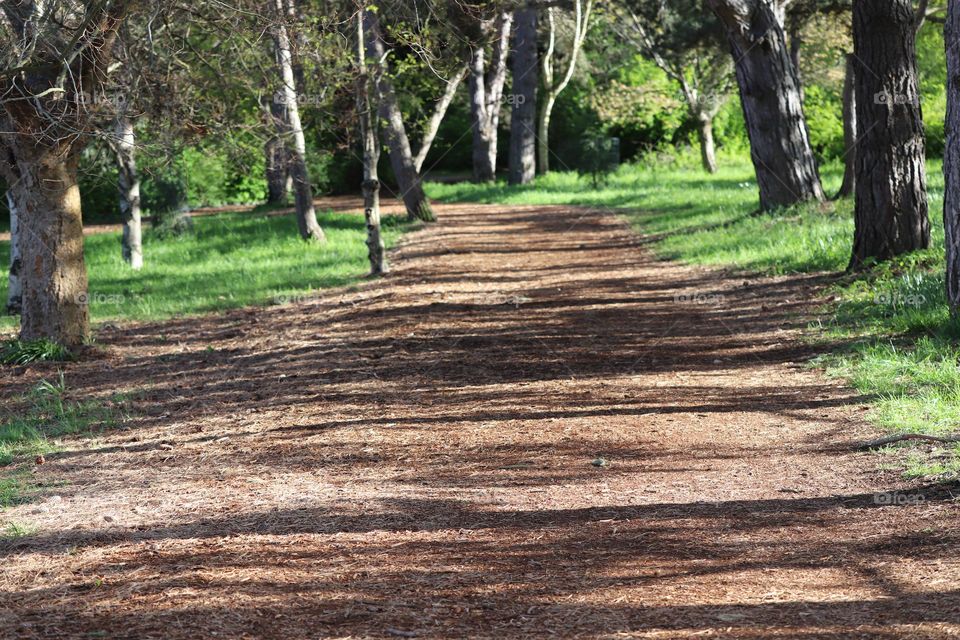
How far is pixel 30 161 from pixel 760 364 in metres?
6.66

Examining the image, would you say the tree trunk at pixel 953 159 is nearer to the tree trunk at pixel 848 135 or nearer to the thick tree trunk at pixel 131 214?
the tree trunk at pixel 848 135

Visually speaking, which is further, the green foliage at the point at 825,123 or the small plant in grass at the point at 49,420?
the green foliage at the point at 825,123

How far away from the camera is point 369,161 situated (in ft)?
44.3

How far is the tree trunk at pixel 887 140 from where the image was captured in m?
11.2

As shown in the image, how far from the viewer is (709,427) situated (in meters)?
6.87

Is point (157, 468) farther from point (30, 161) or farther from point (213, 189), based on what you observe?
point (213, 189)

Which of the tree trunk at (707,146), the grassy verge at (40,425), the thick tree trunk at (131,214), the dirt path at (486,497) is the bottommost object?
the dirt path at (486,497)

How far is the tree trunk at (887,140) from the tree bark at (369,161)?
217 inches

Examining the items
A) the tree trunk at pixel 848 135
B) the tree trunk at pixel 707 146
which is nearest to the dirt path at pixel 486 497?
the tree trunk at pixel 848 135

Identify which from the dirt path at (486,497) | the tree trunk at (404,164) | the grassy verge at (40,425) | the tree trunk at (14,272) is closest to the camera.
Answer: the dirt path at (486,497)

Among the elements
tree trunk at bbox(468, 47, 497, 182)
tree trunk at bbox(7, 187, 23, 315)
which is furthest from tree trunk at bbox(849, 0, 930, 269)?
tree trunk at bbox(468, 47, 497, 182)

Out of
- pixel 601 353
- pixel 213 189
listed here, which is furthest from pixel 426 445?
pixel 213 189

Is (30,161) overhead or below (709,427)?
overhead

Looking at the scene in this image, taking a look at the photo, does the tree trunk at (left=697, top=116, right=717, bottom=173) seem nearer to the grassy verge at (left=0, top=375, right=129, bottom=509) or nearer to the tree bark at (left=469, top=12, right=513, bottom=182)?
the tree bark at (left=469, top=12, right=513, bottom=182)
